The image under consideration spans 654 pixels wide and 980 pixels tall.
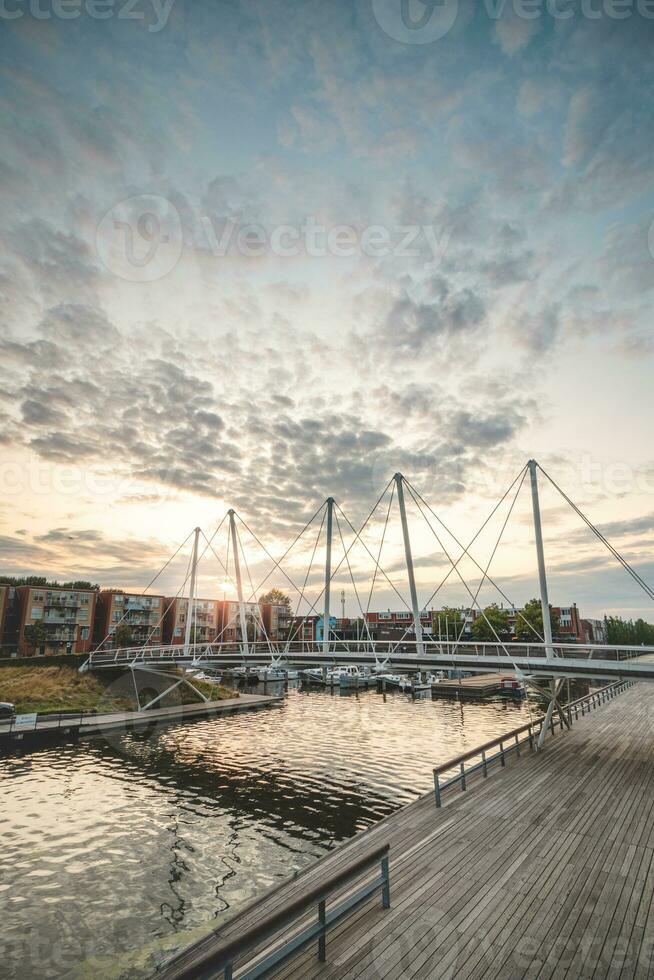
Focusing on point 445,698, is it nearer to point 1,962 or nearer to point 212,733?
point 212,733

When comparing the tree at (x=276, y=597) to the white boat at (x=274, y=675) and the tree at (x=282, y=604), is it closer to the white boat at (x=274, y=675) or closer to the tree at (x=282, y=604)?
the tree at (x=282, y=604)

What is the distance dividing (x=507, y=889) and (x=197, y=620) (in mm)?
119025

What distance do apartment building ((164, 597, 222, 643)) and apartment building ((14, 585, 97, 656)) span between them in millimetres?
18287

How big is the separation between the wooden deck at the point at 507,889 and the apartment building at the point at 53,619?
295 ft

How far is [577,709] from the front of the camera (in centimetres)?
3616

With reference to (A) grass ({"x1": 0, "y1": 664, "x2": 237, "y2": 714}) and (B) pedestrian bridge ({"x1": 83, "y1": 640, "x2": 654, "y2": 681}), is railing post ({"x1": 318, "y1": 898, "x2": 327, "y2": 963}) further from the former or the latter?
(A) grass ({"x1": 0, "y1": 664, "x2": 237, "y2": 714})

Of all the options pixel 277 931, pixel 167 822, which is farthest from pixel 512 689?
pixel 277 931

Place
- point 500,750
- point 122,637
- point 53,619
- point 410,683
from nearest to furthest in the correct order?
point 500,750 → point 410,683 → point 53,619 → point 122,637

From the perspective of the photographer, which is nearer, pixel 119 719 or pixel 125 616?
pixel 119 719

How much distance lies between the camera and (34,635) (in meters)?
84.1

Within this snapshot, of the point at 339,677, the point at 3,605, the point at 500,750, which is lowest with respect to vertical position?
the point at 339,677

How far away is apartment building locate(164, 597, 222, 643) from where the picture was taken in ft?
364

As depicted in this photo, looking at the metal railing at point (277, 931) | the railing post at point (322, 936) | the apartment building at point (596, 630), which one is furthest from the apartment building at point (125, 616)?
the apartment building at point (596, 630)

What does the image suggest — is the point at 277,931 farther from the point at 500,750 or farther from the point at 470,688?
the point at 470,688
